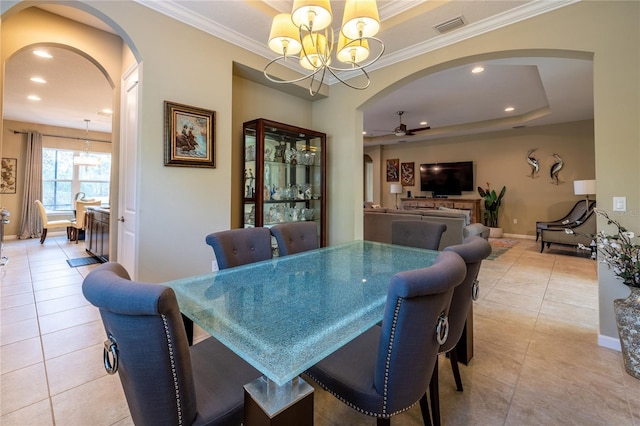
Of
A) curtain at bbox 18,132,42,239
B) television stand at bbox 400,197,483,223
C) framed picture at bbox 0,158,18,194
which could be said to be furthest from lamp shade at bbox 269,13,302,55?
framed picture at bbox 0,158,18,194

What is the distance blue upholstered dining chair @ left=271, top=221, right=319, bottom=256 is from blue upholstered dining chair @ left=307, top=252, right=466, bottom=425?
1188 millimetres

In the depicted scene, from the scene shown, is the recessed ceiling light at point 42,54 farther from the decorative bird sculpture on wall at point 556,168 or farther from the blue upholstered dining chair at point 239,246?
the decorative bird sculpture on wall at point 556,168

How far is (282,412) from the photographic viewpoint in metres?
0.76

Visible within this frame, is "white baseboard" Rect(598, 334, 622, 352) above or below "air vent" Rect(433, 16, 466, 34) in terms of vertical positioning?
below

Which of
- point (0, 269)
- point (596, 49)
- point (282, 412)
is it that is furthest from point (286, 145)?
point (0, 269)

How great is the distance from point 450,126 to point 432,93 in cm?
296

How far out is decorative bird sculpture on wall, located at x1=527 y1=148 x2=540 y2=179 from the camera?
275 inches

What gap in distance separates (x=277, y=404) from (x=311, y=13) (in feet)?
6.24

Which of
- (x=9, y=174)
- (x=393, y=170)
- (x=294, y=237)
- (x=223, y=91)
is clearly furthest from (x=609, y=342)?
(x=9, y=174)

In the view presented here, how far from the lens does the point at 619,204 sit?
81.7 inches

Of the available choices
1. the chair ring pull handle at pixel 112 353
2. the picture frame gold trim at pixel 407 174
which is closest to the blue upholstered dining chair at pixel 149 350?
the chair ring pull handle at pixel 112 353

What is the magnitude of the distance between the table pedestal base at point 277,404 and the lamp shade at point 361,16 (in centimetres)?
189

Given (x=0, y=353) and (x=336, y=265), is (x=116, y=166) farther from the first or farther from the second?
(x=336, y=265)

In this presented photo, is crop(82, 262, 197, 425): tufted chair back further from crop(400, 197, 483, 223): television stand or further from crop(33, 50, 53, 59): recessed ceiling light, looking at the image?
crop(400, 197, 483, 223): television stand
